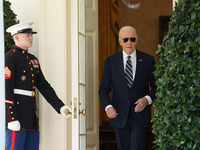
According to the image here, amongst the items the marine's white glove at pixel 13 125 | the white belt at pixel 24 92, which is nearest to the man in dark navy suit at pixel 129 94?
the white belt at pixel 24 92

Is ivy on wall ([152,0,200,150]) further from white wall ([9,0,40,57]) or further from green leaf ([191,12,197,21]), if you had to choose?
white wall ([9,0,40,57])

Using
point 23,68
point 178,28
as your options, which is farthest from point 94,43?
point 178,28

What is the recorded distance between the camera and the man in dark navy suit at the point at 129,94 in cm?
325

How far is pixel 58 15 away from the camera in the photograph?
3.77 m

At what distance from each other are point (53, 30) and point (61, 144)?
1.26m

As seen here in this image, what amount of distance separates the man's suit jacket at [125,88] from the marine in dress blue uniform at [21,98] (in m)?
0.51

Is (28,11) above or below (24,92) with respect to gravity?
above

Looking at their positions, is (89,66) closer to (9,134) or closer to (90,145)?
(90,145)

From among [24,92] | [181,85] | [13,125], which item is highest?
[181,85]

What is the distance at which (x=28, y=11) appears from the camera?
379cm

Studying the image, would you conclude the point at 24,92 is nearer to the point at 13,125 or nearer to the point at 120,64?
the point at 13,125

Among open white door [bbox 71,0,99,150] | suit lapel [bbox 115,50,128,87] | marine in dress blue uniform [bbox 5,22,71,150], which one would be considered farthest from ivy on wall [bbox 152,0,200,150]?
marine in dress blue uniform [bbox 5,22,71,150]

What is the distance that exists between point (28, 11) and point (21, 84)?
3.42 ft

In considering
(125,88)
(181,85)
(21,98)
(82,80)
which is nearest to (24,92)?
(21,98)
